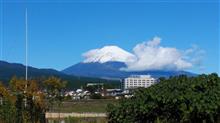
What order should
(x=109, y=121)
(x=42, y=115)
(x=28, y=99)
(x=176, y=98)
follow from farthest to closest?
(x=28, y=99)
(x=42, y=115)
(x=109, y=121)
(x=176, y=98)

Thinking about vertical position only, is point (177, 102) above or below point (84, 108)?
above

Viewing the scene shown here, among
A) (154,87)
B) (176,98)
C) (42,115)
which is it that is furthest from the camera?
(42,115)

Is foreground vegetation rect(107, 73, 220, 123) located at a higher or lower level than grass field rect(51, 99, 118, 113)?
higher

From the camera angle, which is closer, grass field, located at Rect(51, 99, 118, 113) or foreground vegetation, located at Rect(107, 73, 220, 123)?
foreground vegetation, located at Rect(107, 73, 220, 123)

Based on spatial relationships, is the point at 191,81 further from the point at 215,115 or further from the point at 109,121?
the point at 109,121

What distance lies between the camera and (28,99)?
20453mm

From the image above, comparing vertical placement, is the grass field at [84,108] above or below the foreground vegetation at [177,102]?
below

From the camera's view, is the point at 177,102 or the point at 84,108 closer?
the point at 177,102

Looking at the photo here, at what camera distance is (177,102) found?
1320 centimetres

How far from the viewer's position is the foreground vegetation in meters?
13.1

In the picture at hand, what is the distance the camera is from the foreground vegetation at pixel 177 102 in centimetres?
1312

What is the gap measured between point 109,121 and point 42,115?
3829 mm

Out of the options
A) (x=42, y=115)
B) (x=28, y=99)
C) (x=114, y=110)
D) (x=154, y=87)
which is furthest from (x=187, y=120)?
(x=28, y=99)

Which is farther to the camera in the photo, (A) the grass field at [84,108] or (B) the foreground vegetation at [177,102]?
(A) the grass field at [84,108]
